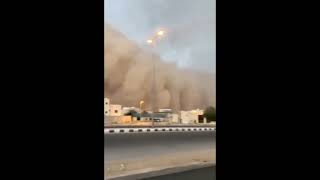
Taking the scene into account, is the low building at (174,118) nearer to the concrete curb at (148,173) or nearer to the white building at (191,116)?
the white building at (191,116)

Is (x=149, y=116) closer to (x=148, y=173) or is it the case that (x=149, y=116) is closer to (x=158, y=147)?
(x=158, y=147)

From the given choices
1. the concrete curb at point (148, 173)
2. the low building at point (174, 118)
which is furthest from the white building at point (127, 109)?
the concrete curb at point (148, 173)

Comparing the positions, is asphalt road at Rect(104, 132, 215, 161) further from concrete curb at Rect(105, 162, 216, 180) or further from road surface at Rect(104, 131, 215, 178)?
concrete curb at Rect(105, 162, 216, 180)

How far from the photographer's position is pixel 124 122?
82.5ft

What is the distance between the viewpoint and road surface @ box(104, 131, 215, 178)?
1109 centimetres

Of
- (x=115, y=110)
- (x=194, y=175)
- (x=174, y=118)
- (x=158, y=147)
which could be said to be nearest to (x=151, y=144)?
(x=158, y=147)

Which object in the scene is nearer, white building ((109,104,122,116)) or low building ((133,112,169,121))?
low building ((133,112,169,121))

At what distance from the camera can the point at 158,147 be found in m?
14.2

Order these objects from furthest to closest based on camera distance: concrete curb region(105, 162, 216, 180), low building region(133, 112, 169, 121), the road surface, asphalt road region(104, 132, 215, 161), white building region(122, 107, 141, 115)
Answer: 1. white building region(122, 107, 141, 115)
2. low building region(133, 112, 169, 121)
3. asphalt road region(104, 132, 215, 161)
4. the road surface
5. concrete curb region(105, 162, 216, 180)

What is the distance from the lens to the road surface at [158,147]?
36.4 ft

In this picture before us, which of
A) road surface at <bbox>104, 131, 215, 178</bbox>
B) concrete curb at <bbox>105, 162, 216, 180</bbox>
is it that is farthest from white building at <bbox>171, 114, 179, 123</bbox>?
concrete curb at <bbox>105, 162, 216, 180</bbox>

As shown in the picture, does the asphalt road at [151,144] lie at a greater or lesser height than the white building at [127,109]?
lesser
